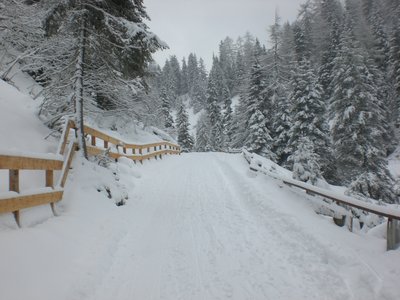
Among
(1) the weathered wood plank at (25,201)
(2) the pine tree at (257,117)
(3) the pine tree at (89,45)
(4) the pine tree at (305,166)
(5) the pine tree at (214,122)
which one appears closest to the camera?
(1) the weathered wood plank at (25,201)

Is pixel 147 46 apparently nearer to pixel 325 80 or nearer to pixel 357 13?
pixel 325 80

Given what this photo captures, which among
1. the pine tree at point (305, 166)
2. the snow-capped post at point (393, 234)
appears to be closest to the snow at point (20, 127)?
the snow-capped post at point (393, 234)

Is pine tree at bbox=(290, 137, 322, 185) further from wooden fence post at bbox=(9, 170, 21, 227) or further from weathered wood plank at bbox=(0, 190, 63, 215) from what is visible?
wooden fence post at bbox=(9, 170, 21, 227)

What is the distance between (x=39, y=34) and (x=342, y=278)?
13.9 meters

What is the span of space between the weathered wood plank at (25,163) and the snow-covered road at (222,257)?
1190 mm

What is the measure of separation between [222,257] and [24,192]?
3471 millimetres

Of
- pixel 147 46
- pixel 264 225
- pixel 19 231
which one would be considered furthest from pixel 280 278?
pixel 147 46

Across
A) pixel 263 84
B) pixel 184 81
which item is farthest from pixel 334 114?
pixel 184 81

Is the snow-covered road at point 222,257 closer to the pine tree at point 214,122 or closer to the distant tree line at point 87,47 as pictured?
the distant tree line at point 87,47

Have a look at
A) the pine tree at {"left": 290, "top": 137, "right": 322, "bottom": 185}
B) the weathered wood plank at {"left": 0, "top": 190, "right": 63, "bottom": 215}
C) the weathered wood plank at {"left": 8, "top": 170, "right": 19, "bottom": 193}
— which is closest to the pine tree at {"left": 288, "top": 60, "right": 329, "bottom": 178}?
the pine tree at {"left": 290, "top": 137, "right": 322, "bottom": 185}

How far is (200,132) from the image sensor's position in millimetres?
63656

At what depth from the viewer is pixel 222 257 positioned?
16.8ft

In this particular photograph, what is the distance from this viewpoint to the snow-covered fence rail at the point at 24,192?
4.25m

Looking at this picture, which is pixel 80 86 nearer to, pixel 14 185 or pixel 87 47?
pixel 87 47
